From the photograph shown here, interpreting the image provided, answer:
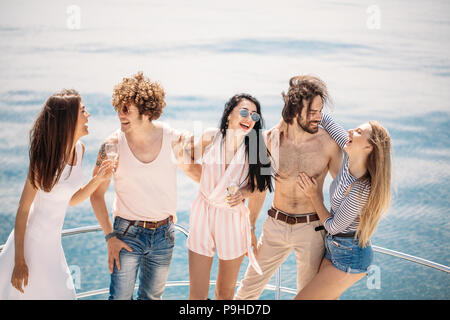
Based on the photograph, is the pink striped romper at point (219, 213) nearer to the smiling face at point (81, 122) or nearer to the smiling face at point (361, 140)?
the smiling face at point (361, 140)

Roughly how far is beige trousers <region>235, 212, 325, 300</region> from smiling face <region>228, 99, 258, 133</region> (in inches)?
29.2

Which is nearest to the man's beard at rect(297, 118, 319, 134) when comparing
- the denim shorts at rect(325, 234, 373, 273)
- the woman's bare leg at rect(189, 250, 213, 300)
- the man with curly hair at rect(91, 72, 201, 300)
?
the denim shorts at rect(325, 234, 373, 273)

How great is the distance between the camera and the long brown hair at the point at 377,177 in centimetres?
311

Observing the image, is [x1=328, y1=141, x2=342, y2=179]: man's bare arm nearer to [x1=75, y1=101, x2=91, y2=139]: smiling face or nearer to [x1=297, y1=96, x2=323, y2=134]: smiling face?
[x1=297, y1=96, x2=323, y2=134]: smiling face

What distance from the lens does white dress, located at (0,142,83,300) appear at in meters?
3.01

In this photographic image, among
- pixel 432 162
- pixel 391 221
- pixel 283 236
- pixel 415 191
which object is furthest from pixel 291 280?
pixel 432 162

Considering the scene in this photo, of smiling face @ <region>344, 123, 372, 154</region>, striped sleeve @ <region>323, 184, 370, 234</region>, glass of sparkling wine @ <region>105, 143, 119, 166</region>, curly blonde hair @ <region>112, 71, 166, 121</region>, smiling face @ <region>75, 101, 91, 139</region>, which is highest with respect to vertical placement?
curly blonde hair @ <region>112, 71, 166, 121</region>

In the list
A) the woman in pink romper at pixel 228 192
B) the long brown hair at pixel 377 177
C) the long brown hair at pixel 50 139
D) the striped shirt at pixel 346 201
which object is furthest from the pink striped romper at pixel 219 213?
the long brown hair at pixel 50 139

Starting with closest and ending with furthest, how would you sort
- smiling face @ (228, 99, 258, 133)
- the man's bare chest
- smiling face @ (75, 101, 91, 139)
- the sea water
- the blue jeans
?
smiling face @ (75, 101, 91, 139) → the blue jeans → smiling face @ (228, 99, 258, 133) → the man's bare chest → the sea water

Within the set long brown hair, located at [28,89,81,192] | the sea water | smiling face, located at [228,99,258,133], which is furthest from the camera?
the sea water

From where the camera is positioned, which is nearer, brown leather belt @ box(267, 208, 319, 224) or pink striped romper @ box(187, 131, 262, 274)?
pink striped romper @ box(187, 131, 262, 274)

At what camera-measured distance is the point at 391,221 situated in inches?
459

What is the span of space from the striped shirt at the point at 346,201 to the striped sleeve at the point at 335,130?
18 cm
